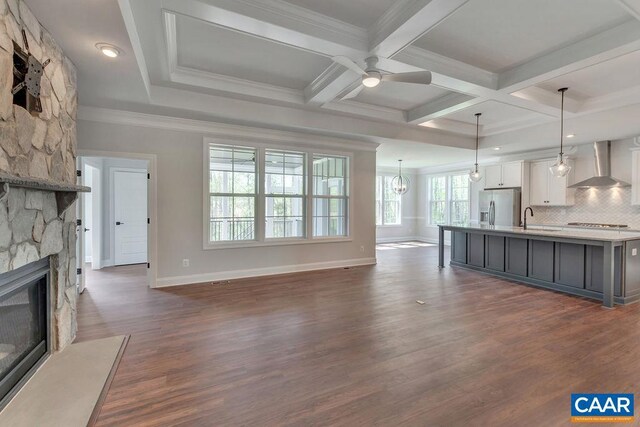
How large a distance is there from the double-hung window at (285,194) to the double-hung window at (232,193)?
0.92ft

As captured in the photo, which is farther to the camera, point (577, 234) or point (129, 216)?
point (129, 216)

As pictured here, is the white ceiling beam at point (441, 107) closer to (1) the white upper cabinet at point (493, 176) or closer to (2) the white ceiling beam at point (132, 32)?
(1) the white upper cabinet at point (493, 176)

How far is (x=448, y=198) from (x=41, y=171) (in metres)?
10.2

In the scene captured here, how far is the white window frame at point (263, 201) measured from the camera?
5156 millimetres

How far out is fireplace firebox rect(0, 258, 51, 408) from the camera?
6.52 feet

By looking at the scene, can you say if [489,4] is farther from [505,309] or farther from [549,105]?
[505,309]

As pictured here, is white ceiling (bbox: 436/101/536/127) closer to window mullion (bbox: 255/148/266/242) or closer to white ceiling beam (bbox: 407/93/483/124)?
white ceiling beam (bbox: 407/93/483/124)

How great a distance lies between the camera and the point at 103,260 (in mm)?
6281

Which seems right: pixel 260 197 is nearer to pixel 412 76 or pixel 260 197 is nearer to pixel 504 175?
pixel 412 76

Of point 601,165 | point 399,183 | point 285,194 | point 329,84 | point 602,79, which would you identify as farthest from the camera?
point 399,183

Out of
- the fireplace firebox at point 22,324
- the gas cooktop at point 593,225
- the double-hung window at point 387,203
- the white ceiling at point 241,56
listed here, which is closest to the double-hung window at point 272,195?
the white ceiling at point 241,56

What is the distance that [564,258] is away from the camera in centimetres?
466

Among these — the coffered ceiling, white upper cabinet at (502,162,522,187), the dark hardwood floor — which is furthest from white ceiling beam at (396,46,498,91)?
white upper cabinet at (502,162,522,187)

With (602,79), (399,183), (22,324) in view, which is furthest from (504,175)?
(22,324)
